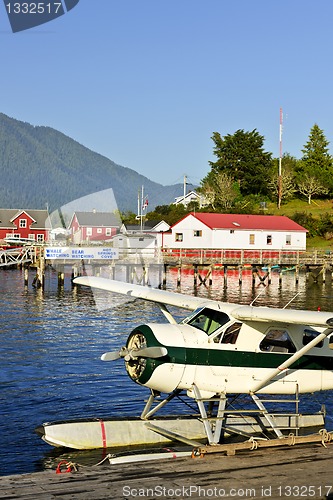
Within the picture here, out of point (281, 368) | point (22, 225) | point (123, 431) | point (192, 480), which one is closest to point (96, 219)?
point (22, 225)

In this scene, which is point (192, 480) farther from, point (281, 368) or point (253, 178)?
point (253, 178)

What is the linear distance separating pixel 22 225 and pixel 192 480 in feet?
315

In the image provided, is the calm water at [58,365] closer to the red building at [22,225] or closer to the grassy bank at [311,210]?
the grassy bank at [311,210]

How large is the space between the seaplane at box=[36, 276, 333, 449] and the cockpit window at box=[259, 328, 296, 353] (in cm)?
2

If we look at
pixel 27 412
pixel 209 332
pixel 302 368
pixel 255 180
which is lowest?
pixel 27 412

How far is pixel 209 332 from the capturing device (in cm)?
1226

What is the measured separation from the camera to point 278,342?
12.9 meters

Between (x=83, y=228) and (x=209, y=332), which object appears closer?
(x=209, y=332)

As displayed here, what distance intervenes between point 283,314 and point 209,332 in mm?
1399

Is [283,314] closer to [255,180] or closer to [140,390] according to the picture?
[140,390]

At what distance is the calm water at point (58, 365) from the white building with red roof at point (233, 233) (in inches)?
1027

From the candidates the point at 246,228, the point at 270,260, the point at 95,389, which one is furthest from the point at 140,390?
the point at 246,228

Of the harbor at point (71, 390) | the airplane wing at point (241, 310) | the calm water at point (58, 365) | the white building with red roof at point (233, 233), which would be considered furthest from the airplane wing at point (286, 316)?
the white building with red roof at point (233, 233)

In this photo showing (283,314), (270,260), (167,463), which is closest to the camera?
(167,463)
